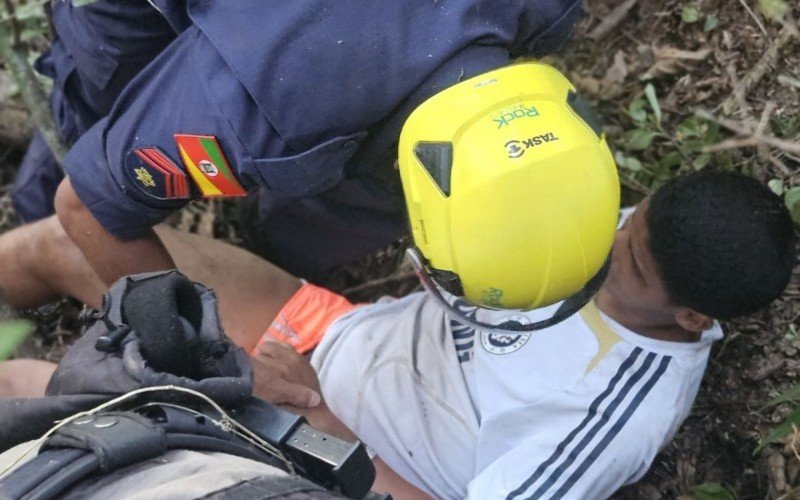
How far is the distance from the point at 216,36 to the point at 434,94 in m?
0.54

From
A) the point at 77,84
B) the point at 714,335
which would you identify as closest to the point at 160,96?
the point at 77,84

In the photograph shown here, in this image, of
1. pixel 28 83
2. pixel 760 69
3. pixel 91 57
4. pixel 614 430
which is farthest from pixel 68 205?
pixel 760 69

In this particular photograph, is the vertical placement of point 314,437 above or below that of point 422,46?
below

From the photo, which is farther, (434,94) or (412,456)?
(412,456)

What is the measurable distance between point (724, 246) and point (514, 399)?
732 mm

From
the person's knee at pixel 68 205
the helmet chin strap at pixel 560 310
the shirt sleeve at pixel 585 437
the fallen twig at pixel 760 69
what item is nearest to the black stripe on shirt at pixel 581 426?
the shirt sleeve at pixel 585 437

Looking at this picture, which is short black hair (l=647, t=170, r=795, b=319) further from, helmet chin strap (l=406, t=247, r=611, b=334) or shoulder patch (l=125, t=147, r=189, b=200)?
shoulder patch (l=125, t=147, r=189, b=200)

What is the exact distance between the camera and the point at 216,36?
85.4 inches

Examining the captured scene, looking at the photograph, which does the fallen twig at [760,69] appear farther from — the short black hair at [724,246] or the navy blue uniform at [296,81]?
the navy blue uniform at [296,81]

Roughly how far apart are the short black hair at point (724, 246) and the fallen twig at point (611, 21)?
1333 millimetres

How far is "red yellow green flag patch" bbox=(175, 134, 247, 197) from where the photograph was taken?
7.38 ft

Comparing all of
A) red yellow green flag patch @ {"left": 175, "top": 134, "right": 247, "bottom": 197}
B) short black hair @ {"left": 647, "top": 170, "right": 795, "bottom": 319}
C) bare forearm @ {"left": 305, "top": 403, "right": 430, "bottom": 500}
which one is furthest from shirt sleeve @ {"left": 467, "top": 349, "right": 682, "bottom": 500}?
red yellow green flag patch @ {"left": 175, "top": 134, "right": 247, "bottom": 197}

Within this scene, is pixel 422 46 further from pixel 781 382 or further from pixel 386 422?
pixel 781 382

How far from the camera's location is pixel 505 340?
275 cm
